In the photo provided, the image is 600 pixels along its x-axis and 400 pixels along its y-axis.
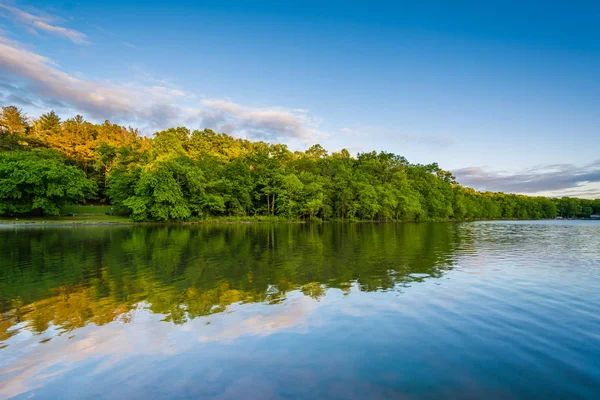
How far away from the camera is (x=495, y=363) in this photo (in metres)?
6.79

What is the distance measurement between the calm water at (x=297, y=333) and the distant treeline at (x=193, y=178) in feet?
167

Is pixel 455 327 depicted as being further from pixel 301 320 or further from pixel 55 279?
pixel 55 279

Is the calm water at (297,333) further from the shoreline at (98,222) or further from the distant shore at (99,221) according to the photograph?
the distant shore at (99,221)

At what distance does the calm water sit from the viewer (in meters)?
5.93

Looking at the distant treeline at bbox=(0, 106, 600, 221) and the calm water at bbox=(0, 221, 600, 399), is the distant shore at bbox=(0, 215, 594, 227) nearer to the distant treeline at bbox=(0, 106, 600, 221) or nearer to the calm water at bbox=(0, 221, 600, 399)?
the distant treeline at bbox=(0, 106, 600, 221)

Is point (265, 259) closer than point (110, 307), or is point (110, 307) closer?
point (110, 307)

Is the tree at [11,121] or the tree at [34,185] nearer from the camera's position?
the tree at [34,185]

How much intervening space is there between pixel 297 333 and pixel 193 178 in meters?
60.3

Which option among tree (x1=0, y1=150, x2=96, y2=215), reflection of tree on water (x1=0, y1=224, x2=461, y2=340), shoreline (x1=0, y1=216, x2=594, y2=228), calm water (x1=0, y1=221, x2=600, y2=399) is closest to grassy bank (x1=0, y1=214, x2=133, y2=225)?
shoreline (x1=0, y1=216, x2=594, y2=228)

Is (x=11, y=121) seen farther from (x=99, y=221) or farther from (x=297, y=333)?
(x=297, y=333)

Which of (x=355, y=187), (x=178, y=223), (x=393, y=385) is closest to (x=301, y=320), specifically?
(x=393, y=385)

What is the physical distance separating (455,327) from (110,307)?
1078 cm

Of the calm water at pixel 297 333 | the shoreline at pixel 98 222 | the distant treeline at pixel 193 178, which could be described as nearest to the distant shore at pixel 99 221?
the shoreline at pixel 98 222

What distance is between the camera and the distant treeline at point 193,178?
194ft
